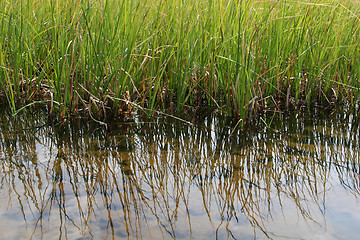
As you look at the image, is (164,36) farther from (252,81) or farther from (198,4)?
(252,81)

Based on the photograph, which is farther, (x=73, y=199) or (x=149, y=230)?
(x=73, y=199)

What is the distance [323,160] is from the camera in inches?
72.2

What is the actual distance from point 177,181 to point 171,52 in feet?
3.69

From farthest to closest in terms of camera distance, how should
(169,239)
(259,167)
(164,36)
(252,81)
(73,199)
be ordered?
(164,36) < (252,81) < (259,167) < (73,199) < (169,239)

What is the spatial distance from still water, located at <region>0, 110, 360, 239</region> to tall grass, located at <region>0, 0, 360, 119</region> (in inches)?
9.7

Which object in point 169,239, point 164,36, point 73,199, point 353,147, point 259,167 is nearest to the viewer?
point 169,239

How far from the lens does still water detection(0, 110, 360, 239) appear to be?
4.15 feet

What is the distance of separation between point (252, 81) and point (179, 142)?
0.63 meters

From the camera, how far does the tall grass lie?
7.50ft

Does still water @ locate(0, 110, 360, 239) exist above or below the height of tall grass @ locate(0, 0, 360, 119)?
below

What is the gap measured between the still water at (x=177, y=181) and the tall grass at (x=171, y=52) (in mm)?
245

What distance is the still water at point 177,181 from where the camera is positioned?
1266 mm

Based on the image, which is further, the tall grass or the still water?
the tall grass

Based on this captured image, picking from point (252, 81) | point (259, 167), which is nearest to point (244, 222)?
point (259, 167)
